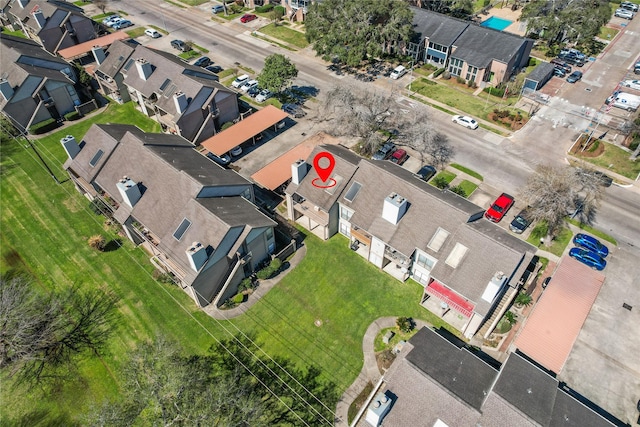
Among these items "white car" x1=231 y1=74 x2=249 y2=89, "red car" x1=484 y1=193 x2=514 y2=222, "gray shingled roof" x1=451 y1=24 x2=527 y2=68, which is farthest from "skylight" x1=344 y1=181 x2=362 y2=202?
"gray shingled roof" x1=451 y1=24 x2=527 y2=68

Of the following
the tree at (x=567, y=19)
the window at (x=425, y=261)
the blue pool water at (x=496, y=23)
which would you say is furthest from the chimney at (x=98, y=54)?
the tree at (x=567, y=19)

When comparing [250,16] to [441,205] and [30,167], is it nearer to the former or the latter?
[30,167]

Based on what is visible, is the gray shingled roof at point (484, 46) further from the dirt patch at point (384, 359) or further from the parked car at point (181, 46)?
the dirt patch at point (384, 359)

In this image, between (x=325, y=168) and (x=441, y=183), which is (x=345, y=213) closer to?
(x=325, y=168)

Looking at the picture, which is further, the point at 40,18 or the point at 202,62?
the point at 202,62

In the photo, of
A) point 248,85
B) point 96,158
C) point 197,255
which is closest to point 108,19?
point 248,85

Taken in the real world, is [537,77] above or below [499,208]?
above

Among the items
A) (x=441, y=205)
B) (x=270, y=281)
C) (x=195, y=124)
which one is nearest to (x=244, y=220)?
(x=270, y=281)
